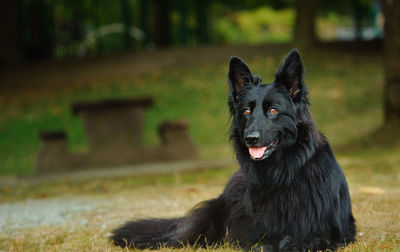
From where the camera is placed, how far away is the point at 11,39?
77.7ft

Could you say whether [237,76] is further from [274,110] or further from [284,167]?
[284,167]

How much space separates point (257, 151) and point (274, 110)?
1.14ft

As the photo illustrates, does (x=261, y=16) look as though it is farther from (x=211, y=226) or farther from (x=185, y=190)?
(x=211, y=226)

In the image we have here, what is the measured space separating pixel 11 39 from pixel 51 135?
484 inches

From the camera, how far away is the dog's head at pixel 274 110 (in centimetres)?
442

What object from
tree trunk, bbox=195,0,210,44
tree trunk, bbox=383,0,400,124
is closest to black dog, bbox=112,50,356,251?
tree trunk, bbox=383,0,400,124

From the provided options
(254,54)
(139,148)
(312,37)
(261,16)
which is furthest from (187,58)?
(261,16)

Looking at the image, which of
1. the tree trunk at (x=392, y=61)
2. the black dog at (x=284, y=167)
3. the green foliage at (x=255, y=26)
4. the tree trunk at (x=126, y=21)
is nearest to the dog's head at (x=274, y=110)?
the black dog at (x=284, y=167)

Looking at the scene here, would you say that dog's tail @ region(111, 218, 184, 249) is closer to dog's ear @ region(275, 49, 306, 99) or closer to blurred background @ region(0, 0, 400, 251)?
blurred background @ region(0, 0, 400, 251)

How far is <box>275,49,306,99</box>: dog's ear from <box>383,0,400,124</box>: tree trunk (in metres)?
9.31

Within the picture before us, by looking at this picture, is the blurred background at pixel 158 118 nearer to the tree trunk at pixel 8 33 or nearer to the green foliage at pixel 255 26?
the tree trunk at pixel 8 33

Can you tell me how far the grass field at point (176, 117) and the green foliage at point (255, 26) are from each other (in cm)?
1753

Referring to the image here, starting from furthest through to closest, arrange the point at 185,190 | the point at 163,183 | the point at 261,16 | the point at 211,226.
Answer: the point at 261,16
the point at 163,183
the point at 185,190
the point at 211,226

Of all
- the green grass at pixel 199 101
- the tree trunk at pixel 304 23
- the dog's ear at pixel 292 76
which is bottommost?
the green grass at pixel 199 101
